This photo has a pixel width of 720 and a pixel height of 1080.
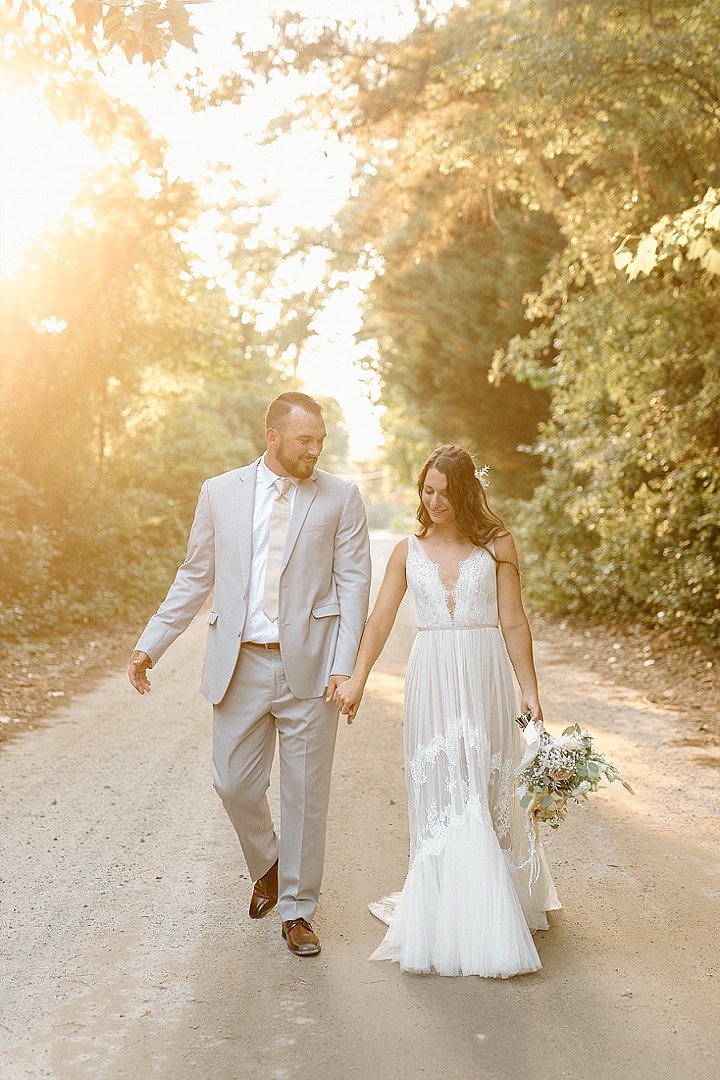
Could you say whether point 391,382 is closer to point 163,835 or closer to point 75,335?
point 75,335

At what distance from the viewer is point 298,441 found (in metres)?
4.94

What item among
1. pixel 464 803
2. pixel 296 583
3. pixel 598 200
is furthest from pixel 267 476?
pixel 598 200

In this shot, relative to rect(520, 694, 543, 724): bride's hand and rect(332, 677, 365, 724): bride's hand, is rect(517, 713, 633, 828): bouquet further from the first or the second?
rect(332, 677, 365, 724): bride's hand

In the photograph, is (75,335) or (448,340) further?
(448,340)

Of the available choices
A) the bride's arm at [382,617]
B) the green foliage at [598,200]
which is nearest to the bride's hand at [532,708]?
the bride's arm at [382,617]

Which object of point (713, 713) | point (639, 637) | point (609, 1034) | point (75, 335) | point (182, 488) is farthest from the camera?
point (182, 488)

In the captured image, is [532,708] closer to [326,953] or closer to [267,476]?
[326,953]

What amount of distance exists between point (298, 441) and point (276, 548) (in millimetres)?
464

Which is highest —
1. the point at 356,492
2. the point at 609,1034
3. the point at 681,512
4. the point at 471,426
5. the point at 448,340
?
the point at 448,340

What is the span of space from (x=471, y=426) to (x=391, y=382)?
5.51 m

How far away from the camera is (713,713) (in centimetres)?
1003

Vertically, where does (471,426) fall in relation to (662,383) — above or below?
above

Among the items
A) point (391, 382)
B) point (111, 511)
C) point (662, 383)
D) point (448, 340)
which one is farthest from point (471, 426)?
point (662, 383)

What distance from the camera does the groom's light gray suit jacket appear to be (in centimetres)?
493
